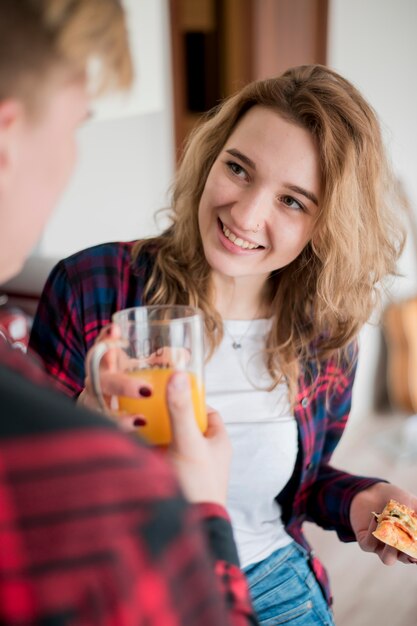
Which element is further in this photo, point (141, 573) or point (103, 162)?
point (103, 162)

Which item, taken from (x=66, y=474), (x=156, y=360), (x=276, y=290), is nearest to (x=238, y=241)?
(x=276, y=290)

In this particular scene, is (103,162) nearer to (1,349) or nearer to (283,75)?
(283,75)

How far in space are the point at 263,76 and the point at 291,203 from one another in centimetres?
166

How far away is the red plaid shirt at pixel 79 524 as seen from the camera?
435mm

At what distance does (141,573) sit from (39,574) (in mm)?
66

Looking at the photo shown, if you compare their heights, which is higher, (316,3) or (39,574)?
(316,3)

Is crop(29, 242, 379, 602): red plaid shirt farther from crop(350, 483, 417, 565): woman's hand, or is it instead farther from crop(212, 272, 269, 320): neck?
crop(212, 272, 269, 320): neck

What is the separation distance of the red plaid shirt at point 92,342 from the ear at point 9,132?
0.82 m

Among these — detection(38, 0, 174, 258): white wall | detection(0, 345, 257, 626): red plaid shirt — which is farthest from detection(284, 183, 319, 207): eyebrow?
detection(38, 0, 174, 258): white wall

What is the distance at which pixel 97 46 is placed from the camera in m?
0.53

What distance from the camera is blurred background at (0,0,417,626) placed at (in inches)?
108

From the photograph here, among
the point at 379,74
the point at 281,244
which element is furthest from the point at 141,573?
the point at 379,74

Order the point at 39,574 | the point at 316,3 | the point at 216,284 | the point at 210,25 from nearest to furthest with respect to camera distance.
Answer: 1. the point at 39,574
2. the point at 216,284
3. the point at 316,3
4. the point at 210,25

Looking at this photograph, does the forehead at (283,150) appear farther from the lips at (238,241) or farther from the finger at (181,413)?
the finger at (181,413)
